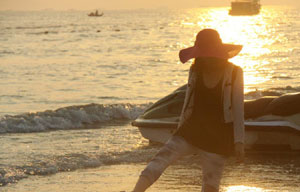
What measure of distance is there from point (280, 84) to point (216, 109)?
21.3 meters

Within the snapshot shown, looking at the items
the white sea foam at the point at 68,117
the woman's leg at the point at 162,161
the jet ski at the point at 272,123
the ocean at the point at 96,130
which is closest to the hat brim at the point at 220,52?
the woman's leg at the point at 162,161

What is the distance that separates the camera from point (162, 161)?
668 cm

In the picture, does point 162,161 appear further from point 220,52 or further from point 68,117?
point 68,117

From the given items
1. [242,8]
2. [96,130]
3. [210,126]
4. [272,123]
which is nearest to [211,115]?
[210,126]

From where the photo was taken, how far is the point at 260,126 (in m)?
12.0

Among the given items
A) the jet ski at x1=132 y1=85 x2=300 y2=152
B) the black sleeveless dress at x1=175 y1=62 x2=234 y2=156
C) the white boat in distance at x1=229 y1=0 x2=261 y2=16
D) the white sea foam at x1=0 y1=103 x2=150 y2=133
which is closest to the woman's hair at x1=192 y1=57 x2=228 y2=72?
the black sleeveless dress at x1=175 y1=62 x2=234 y2=156

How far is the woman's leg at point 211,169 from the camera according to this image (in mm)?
6719

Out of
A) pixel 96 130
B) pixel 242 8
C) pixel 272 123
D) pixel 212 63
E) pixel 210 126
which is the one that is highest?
pixel 212 63

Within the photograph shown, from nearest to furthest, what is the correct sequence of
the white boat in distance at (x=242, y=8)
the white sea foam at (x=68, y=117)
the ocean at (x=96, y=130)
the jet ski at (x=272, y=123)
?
the ocean at (x=96, y=130) < the jet ski at (x=272, y=123) < the white sea foam at (x=68, y=117) < the white boat in distance at (x=242, y=8)

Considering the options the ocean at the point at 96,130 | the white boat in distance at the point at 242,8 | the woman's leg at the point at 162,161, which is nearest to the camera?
the woman's leg at the point at 162,161

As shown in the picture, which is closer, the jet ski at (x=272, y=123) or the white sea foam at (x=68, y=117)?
the jet ski at (x=272, y=123)

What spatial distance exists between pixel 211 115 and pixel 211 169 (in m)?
0.48

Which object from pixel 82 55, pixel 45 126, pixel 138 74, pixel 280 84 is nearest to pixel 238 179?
pixel 45 126

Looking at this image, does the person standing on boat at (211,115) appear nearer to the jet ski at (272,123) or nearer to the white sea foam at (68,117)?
the jet ski at (272,123)
